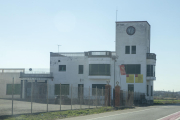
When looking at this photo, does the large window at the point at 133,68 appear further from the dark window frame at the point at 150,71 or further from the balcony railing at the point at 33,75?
the balcony railing at the point at 33,75

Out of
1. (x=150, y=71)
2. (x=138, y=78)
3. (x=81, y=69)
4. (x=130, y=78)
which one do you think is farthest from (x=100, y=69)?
(x=150, y=71)

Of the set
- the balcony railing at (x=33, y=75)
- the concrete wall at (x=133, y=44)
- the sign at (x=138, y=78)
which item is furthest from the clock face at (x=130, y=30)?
the balcony railing at (x=33, y=75)

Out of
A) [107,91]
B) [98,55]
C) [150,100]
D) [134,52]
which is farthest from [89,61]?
[107,91]

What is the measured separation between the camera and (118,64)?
5047cm

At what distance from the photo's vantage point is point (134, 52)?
5031 cm

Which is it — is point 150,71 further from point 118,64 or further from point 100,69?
point 100,69

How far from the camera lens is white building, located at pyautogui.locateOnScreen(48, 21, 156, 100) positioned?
50.0m

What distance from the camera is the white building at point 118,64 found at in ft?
164

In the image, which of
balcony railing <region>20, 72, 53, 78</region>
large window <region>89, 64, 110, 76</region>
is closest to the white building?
large window <region>89, 64, 110, 76</region>

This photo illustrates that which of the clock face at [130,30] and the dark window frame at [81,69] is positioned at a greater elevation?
the clock face at [130,30]

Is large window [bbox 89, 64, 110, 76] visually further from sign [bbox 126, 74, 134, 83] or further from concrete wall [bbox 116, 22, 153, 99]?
sign [bbox 126, 74, 134, 83]

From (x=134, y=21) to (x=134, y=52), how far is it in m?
5.60

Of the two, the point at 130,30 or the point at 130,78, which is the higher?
the point at 130,30

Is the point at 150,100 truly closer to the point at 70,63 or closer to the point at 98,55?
the point at 98,55
